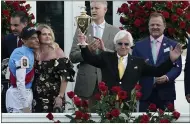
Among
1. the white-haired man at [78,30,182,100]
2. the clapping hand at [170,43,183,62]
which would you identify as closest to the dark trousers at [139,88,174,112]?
the white-haired man at [78,30,182,100]

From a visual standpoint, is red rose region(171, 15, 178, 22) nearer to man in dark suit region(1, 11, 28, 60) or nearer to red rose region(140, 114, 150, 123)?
→ man in dark suit region(1, 11, 28, 60)

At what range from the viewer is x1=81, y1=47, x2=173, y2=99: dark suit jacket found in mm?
6804

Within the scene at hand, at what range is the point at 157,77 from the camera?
7.26m

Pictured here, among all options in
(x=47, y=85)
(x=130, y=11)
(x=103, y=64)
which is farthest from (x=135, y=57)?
(x=130, y=11)

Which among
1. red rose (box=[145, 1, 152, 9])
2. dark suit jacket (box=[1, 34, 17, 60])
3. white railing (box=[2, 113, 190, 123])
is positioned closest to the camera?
white railing (box=[2, 113, 190, 123])

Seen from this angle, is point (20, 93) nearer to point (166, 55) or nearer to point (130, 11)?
point (166, 55)

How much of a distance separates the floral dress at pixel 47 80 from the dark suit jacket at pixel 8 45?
1.86ft

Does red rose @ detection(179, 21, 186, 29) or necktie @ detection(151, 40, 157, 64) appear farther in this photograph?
red rose @ detection(179, 21, 186, 29)

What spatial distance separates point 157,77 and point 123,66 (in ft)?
1.76

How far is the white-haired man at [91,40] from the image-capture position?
745cm

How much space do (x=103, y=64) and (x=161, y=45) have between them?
824 mm

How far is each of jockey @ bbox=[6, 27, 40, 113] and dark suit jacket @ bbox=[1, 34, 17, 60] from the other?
19.3 inches

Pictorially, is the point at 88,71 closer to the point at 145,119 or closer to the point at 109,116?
the point at 109,116

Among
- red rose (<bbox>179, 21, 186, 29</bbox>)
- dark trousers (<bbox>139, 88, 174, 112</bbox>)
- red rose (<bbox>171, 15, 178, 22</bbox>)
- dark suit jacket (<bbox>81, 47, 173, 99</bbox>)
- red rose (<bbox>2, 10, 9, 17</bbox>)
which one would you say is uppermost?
red rose (<bbox>2, 10, 9, 17</bbox>)
